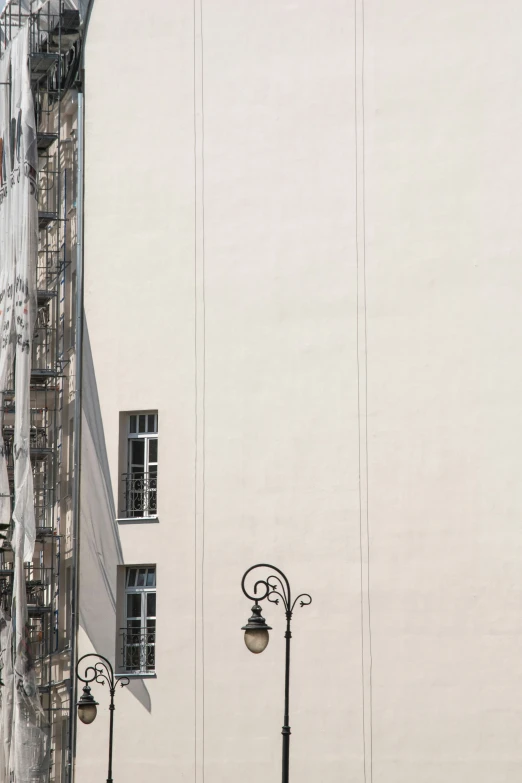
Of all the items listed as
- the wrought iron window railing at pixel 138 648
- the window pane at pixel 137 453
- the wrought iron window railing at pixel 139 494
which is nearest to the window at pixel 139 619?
the wrought iron window railing at pixel 138 648

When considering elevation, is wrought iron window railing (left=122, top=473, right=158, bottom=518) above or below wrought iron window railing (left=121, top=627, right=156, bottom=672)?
above

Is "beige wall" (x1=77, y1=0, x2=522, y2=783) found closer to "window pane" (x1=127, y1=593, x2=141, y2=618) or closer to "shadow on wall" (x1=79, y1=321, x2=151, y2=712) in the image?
"shadow on wall" (x1=79, y1=321, x2=151, y2=712)

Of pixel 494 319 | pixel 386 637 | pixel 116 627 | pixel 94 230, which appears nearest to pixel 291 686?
pixel 386 637

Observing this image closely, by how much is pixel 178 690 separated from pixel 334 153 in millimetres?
9701

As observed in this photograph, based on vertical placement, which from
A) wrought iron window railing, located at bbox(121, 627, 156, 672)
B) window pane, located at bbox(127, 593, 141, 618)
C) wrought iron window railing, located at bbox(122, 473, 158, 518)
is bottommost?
wrought iron window railing, located at bbox(121, 627, 156, 672)

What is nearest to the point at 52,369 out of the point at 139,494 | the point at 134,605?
the point at 139,494

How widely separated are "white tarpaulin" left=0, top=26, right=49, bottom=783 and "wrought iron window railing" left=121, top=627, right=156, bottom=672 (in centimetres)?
167

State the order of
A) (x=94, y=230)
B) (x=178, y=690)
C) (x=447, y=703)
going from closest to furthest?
(x=447, y=703)
(x=178, y=690)
(x=94, y=230)

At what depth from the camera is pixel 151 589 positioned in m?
26.4

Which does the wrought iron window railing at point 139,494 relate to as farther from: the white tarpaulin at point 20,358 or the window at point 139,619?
the white tarpaulin at point 20,358

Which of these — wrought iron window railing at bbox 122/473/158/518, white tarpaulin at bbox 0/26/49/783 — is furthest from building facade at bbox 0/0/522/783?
white tarpaulin at bbox 0/26/49/783

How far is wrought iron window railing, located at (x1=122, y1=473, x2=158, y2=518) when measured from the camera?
26797mm

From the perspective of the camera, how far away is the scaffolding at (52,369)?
90.5ft

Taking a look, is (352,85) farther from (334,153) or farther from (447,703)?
(447,703)
